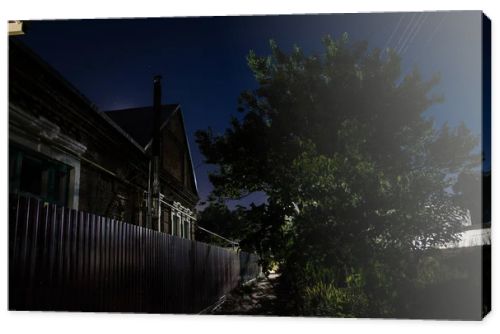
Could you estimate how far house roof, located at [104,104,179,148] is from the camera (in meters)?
7.29

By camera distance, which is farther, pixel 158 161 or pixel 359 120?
pixel 158 161

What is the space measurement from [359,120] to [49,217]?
13.1 ft

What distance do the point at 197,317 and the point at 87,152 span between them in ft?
8.82

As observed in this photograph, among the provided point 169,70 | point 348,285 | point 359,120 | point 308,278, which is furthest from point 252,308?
point 169,70

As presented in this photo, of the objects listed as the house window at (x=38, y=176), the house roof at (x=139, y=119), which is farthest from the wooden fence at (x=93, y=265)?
the house roof at (x=139, y=119)

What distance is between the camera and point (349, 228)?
6.82 meters

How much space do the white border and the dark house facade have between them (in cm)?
39

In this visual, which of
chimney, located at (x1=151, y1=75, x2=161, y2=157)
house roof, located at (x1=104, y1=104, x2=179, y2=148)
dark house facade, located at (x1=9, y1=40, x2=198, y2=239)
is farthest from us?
house roof, located at (x1=104, y1=104, x2=179, y2=148)

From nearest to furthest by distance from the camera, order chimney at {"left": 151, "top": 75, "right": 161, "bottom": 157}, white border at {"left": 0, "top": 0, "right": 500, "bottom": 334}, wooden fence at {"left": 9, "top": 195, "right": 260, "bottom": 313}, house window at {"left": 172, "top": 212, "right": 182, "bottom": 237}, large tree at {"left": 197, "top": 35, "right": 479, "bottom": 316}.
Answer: wooden fence at {"left": 9, "top": 195, "right": 260, "bottom": 313}, white border at {"left": 0, "top": 0, "right": 500, "bottom": 334}, large tree at {"left": 197, "top": 35, "right": 479, "bottom": 316}, chimney at {"left": 151, "top": 75, "right": 161, "bottom": 157}, house window at {"left": 172, "top": 212, "right": 182, "bottom": 237}

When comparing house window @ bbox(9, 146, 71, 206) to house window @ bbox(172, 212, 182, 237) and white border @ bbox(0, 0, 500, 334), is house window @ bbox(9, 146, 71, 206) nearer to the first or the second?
white border @ bbox(0, 0, 500, 334)

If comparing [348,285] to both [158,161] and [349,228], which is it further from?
[158,161]

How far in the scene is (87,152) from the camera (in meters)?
7.11

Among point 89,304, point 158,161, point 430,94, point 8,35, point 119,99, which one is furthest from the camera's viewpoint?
point 158,161

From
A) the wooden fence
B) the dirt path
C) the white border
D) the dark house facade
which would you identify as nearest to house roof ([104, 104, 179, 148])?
the dark house facade
